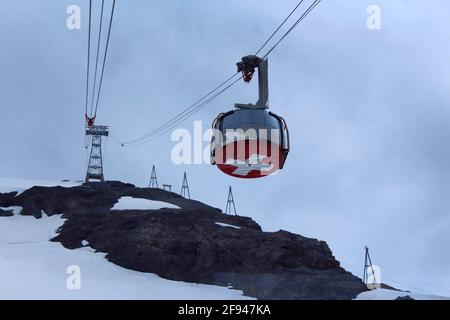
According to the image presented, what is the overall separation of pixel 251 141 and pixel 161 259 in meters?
22.9

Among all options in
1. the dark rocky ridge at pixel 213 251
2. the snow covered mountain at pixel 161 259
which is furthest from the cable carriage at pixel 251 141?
the dark rocky ridge at pixel 213 251

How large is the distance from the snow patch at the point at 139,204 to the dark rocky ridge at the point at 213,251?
10.4ft

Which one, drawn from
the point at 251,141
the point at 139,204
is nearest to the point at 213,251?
the point at 139,204

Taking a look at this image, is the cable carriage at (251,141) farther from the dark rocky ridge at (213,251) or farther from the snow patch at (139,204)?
the snow patch at (139,204)

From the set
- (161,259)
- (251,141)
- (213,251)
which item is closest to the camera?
(251,141)

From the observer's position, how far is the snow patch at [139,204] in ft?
160

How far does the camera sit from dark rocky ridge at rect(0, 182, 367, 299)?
30.7m

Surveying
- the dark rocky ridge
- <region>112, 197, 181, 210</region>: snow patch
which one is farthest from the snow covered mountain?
<region>112, 197, 181, 210</region>: snow patch

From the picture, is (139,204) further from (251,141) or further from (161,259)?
(251,141)

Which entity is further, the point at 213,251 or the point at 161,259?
the point at 213,251

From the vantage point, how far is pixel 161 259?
114 feet

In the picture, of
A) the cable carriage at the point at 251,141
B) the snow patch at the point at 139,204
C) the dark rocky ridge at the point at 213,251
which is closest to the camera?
the cable carriage at the point at 251,141

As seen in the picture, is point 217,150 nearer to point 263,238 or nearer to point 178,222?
point 263,238

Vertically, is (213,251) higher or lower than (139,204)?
lower
